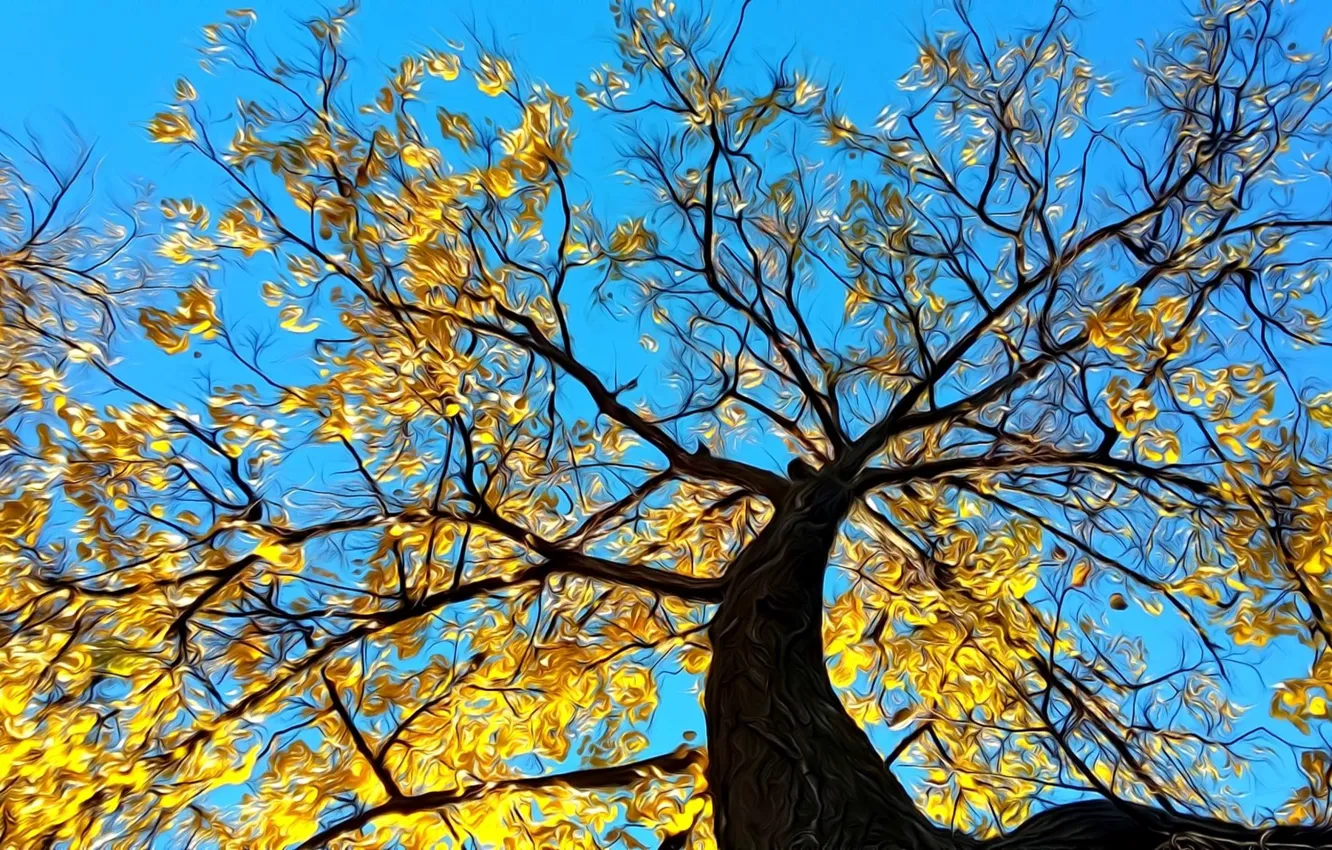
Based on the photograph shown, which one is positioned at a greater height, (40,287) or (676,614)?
(40,287)

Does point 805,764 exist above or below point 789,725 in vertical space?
below

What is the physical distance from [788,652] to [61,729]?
3160 millimetres

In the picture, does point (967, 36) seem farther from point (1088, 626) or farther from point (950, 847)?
point (950, 847)

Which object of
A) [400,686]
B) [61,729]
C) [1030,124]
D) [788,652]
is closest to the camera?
[788,652]

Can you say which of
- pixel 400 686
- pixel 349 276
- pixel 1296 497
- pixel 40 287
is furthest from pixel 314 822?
pixel 1296 497

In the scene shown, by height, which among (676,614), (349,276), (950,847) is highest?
(349,276)

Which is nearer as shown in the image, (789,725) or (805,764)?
(805,764)

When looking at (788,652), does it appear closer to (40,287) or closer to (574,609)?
(574,609)

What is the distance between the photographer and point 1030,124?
497 centimetres

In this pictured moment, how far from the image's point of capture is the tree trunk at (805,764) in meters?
3.04

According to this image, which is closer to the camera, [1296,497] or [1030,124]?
[1296,497]

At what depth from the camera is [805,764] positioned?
126 inches

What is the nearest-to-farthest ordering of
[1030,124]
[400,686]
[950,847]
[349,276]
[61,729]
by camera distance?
[950,847] → [61,729] → [400,686] → [349,276] → [1030,124]

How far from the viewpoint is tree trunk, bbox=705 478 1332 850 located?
3.04m
